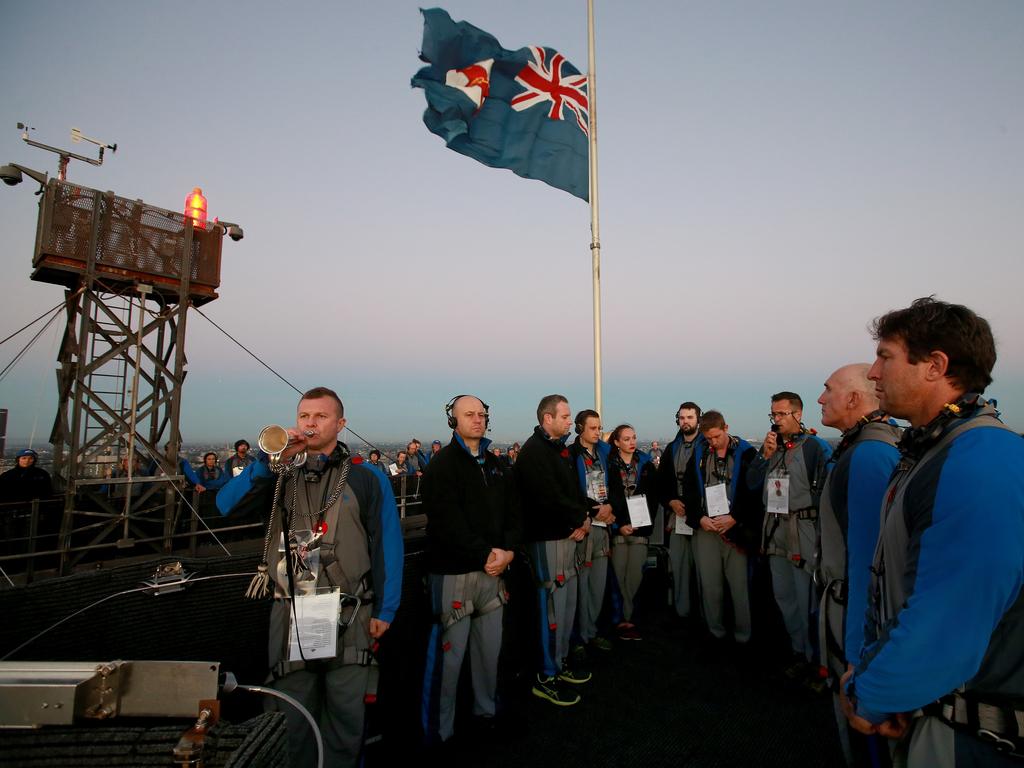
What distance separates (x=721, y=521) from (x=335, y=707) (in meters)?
3.70

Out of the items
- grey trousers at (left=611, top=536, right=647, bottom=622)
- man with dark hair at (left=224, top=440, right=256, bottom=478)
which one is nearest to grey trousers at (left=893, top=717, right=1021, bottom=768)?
grey trousers at (left=611, top=536, right=647, bottom=622)

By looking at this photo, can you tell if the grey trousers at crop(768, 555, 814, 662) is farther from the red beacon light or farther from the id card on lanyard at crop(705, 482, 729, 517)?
the red beacon light

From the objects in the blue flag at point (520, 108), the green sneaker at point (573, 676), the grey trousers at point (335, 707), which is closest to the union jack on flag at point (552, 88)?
the blue flag at point (520, 108)

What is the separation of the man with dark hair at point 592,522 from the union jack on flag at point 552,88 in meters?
5.19

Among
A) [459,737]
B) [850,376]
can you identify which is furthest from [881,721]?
[459,737]

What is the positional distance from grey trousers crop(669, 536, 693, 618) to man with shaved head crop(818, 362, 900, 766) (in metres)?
2.80

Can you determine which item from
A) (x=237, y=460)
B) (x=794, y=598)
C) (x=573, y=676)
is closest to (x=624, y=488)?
(x=794, y=598)

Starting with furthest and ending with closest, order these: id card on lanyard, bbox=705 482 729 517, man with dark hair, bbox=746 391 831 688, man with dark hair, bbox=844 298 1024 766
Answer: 1. id card on lanyard, bbox=705 482 729 517
2. man with dark hair, bbox=746 391 831 688
3. man with dark hair, bbox=844 298 1024 766

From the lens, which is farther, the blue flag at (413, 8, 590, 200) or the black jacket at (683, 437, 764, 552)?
the blue flag at (413, 8, 590, 200)

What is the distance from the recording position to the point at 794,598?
4.41 metres

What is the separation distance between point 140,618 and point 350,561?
89 cm

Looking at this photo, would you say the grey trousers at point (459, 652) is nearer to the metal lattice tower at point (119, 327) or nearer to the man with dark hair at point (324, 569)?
the man with dark hair at point (324, 569)

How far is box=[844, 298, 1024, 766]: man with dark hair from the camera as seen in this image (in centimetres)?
122

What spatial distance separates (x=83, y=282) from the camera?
323 inches
